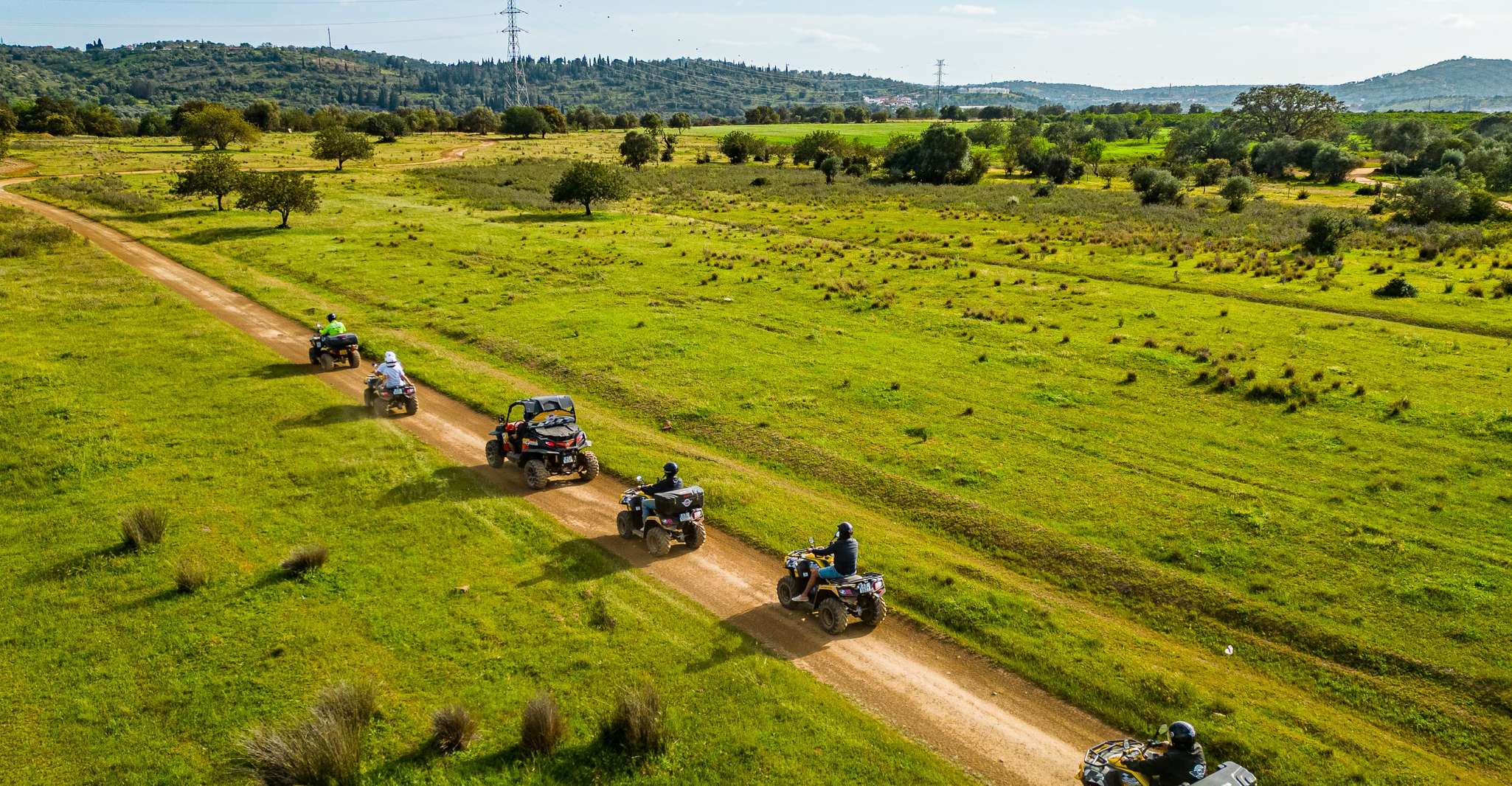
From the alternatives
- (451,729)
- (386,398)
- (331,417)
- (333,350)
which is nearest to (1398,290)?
(386,398)

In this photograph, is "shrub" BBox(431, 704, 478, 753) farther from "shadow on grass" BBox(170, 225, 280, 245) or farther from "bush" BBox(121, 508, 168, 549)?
"shadow on grass" BBox(170, 225, 280, 245)

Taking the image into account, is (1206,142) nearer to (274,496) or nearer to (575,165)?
(575,165)

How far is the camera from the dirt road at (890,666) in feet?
44.8

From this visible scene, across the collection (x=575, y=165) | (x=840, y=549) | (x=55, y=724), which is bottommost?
(x=55, y=724)

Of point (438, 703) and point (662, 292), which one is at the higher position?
point (662, 292)

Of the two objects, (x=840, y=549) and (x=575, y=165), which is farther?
(x=575, y=165)

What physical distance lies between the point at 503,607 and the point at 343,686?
151 inches

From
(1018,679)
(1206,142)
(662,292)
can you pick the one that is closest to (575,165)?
(662,292)

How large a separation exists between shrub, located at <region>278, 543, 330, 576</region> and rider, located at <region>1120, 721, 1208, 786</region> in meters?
17.3

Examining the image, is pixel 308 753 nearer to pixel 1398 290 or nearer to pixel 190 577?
pixel 190 577

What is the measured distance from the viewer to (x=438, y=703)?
47.2ft

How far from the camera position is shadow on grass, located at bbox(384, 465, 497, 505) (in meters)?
22.5

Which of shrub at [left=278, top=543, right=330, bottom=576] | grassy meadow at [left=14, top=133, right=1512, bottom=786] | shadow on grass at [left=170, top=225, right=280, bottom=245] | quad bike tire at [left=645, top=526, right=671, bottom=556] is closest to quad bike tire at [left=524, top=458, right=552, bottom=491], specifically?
grassy meadow at [left=14, top=133, right=1512, bottom=786]

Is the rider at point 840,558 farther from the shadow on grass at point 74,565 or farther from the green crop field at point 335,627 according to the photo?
the shadow on grass at point 74,565
